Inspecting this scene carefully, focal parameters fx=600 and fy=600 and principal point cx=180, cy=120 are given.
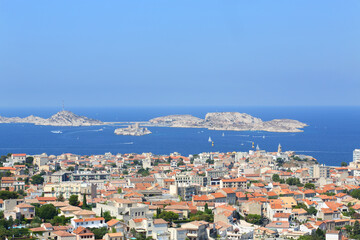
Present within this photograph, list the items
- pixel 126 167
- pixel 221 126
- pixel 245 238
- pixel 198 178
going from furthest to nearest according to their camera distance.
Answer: pixel 221 126
pixel 126 167
pixel 198 178
pixel 245 238

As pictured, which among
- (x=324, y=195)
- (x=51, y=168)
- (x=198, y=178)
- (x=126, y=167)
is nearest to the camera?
(x=324, y=195)

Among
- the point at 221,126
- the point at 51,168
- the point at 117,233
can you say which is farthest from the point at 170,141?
the point at 117,233

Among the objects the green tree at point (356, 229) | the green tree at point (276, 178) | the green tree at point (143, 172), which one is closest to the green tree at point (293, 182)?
the green tree at point (276, 178)

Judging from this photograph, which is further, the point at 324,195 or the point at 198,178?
the point at 198,178

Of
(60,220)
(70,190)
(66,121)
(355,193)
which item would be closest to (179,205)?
(60,220)

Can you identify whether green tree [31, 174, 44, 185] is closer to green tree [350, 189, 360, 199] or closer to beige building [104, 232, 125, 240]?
A: beige building [104, 232, 125, 240]

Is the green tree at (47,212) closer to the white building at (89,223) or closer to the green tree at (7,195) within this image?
the white building at (89,223)

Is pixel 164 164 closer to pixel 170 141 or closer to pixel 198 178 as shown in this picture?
pixel 198 178
